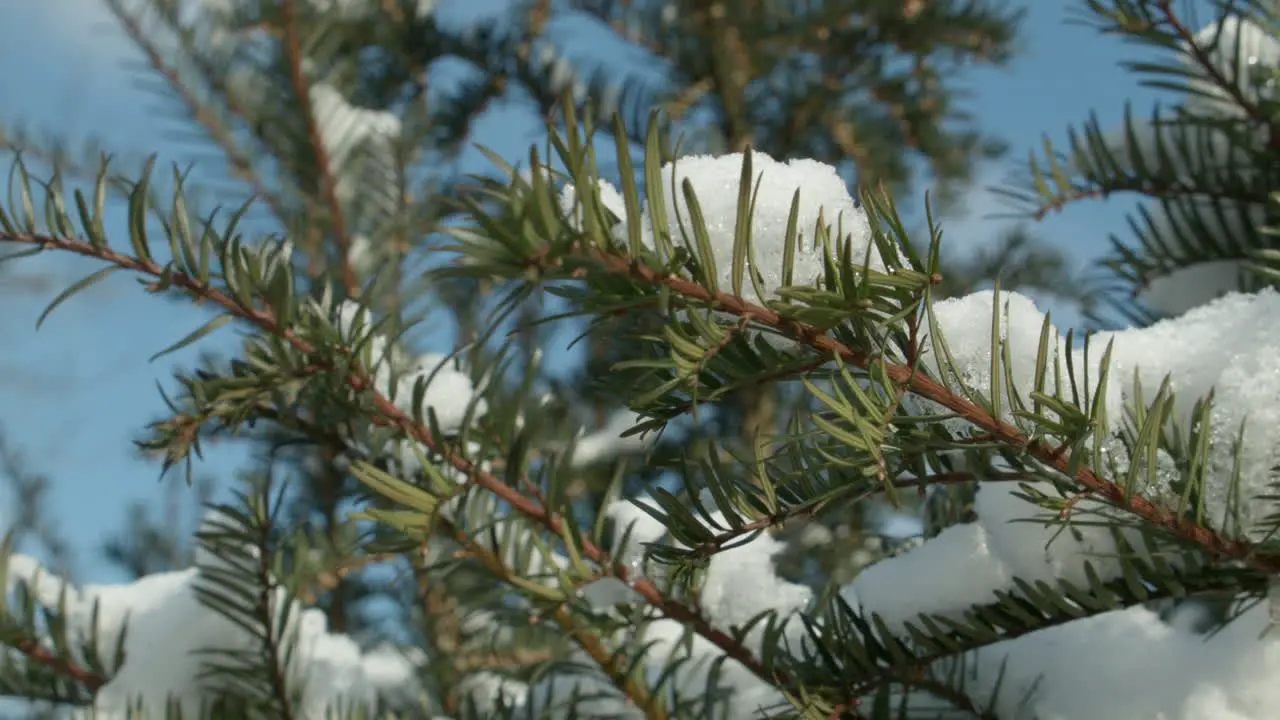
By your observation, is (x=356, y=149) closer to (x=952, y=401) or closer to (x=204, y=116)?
(x=204, y=116)

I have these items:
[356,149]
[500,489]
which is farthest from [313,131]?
[500,489]

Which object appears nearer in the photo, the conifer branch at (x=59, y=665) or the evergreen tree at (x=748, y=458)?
the evergreen tree at (x=748, y=458)

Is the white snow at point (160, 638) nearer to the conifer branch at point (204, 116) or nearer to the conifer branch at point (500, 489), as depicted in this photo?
the conifer branch at point (500, 489)

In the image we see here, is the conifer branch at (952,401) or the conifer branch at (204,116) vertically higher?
the conifer branch at (204,116)

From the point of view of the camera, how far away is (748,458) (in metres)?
0.35

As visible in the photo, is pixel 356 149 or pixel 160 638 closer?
pixel 160 638

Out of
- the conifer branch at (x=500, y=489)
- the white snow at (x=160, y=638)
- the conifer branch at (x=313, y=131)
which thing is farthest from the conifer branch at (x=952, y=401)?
the conifer branch at (x=313, y=131)

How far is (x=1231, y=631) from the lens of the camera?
1.31 feet

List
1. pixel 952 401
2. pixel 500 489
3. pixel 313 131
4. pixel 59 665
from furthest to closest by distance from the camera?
pixel 313 131, pixel 59 665, pixel 500 489, pixel 952 401

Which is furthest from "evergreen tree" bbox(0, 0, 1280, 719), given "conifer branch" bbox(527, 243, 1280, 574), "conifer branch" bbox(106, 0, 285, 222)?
"conifer branch" bbox(106, 0, 285, 222)

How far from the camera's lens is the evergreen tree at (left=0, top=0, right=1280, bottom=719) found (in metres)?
0.26

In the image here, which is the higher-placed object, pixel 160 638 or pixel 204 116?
pixel 204 116

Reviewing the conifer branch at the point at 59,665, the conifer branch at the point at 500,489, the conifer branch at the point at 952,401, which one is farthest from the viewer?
the conifer branch at the point at 59,665

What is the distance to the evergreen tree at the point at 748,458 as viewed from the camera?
0.85ft
